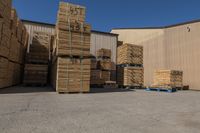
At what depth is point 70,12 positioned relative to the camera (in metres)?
10.1

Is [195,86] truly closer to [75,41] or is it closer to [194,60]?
[194,60]

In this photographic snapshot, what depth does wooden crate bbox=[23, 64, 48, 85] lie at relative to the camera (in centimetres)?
1291

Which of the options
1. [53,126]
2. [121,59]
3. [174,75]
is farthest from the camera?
[121,59]

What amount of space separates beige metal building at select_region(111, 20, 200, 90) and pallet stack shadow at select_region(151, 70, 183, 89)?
3.79 feet

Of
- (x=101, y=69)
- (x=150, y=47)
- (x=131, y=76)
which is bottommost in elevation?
(x=131, y=76)

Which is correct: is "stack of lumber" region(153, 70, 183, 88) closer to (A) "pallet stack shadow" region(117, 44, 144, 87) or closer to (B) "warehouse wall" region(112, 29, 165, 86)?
(A) "pallet stack shadow" region(117, 44, 144, 87)

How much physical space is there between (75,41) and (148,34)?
11899 mm

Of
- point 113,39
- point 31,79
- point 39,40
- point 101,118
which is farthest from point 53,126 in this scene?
point 113,39

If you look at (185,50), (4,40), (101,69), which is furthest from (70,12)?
(185,50)

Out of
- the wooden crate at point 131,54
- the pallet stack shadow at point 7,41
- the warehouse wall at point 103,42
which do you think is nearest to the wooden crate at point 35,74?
the pallet stack shadow at point 7,41

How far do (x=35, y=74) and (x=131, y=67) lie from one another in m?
8.14

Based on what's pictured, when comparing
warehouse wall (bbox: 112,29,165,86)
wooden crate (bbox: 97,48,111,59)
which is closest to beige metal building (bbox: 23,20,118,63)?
wooden crate (bbox: 97,48,111,59)

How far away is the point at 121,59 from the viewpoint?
16.6m

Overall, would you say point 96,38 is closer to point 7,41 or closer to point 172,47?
point 172,47
